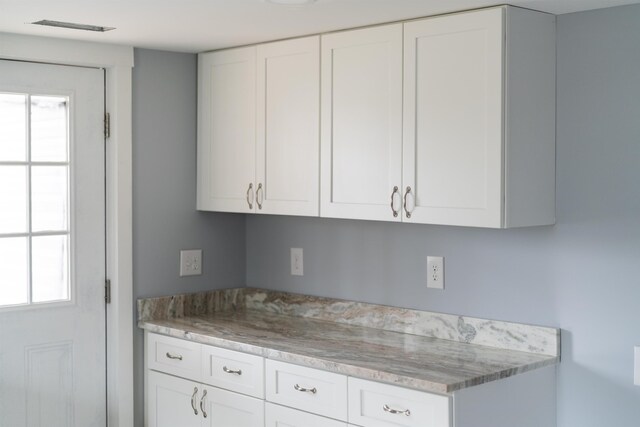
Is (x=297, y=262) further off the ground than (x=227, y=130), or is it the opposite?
(x=227, y=130)

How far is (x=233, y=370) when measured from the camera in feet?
11.1

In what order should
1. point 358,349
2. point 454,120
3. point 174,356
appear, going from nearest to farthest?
point 454,120
point 358,349
point 174,356

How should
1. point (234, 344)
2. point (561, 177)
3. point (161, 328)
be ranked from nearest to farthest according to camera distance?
point (561, 177), point (234, 344), point (161, 328)

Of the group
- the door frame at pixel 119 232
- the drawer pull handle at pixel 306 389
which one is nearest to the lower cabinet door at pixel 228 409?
the drawer pull handle at pixel 306 389

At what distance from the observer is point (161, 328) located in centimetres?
368

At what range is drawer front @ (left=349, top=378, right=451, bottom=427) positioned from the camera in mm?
2670

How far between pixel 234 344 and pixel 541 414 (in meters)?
1.18

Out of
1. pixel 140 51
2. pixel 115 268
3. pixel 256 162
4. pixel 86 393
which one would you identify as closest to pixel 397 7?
pixel 256 162

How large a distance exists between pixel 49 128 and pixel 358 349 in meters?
1.57

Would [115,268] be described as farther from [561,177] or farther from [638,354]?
[638,354]

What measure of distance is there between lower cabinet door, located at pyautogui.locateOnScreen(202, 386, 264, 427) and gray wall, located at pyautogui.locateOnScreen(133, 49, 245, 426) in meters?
0.47

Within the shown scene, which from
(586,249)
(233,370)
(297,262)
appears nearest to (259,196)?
(297,262)

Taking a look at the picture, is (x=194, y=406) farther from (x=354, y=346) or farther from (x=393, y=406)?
(x=393, y=406)

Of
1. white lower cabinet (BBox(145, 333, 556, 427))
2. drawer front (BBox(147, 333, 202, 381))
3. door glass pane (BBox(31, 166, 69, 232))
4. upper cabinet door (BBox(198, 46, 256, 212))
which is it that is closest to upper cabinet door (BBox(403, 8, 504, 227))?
white lower cabinet (BBox(145, 333, 556, 427))
